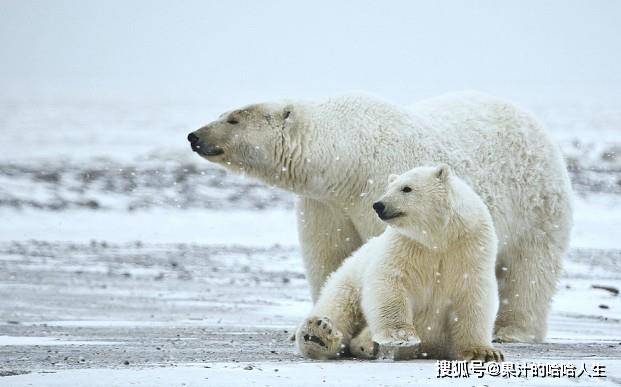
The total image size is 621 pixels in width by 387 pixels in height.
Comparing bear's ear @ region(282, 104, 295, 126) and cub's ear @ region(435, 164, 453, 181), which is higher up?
bear's ear @ region(282, 104, 295, 126)

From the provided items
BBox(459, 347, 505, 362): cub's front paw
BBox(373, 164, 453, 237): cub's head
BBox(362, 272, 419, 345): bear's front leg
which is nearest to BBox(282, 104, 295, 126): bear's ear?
BBox(373, 164, 453, 237): cub's head

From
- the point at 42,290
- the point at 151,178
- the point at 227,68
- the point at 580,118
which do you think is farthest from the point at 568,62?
the point at 42,290

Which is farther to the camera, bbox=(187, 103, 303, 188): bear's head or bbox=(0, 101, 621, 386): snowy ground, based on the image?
bbox=(187, 103, 303, 188): bear's head

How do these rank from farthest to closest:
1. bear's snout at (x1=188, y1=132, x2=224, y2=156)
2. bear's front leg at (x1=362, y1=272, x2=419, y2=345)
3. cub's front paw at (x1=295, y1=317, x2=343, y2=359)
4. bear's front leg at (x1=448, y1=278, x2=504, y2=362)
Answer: bear's snout at (x1=188, y1=132, x2=224, y2=156) < cub's front paw at (x1=295, y1=317, x2=343, y2=359) < bear's front leg at (x1=448, y1=278, x2=504, y2=362) < bear's front leg at (x1=362, y1=272, x2=419, y2=345)

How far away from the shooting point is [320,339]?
6.59 meters

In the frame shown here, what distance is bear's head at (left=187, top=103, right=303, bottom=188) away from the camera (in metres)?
8.84

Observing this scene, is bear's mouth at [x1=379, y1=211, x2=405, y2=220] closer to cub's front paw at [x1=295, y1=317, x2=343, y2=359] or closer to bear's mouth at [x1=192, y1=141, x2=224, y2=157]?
cub's front paw at [x1=295, y1=317, x2=343, y2=359]

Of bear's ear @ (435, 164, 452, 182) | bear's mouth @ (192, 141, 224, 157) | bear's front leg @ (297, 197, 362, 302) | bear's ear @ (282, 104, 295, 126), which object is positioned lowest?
bear's front leg @ (297, 197, 362, 302)

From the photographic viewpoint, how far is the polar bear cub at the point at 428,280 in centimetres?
646

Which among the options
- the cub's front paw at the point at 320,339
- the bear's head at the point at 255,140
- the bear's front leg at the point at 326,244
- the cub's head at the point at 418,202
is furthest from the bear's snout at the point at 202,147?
Result: the cub's front paw at the point at 320,339

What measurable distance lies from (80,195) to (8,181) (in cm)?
203

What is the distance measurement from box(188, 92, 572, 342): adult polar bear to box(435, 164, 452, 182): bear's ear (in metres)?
1.78

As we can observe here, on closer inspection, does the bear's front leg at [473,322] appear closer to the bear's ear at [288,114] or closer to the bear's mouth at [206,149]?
the bear's ear at [288,114]

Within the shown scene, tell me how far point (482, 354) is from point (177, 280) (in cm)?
580
